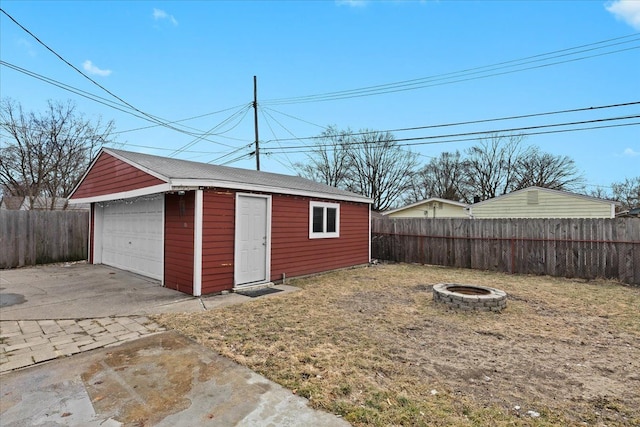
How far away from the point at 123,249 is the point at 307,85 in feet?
35.2

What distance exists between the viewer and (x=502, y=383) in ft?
9.59

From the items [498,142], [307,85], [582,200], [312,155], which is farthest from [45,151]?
[498,142]

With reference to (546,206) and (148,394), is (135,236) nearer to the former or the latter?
(148,394)

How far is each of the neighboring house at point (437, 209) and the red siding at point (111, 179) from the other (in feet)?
56.7

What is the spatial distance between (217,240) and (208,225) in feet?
1.18

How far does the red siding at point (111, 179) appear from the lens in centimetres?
707

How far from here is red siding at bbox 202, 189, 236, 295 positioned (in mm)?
6199

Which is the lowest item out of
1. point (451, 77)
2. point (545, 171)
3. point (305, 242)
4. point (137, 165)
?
point (305, 242)

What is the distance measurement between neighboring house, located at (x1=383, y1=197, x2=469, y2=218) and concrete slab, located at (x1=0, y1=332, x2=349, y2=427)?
19038 mm

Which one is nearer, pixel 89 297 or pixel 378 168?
pixel 89 297

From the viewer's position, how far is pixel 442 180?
33.5 meters

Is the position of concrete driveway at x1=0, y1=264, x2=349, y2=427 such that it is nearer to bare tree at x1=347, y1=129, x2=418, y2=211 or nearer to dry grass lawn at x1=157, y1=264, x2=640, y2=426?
dry grass lawn at x1=157, y1=264, x2=640, y2=426

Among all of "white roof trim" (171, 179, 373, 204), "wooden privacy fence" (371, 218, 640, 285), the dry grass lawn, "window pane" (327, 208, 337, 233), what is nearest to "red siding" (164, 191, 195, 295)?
"white roof trim" (171, 179, 373, 204)

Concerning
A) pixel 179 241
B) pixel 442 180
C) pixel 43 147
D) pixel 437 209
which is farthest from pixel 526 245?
pixel 442 180
